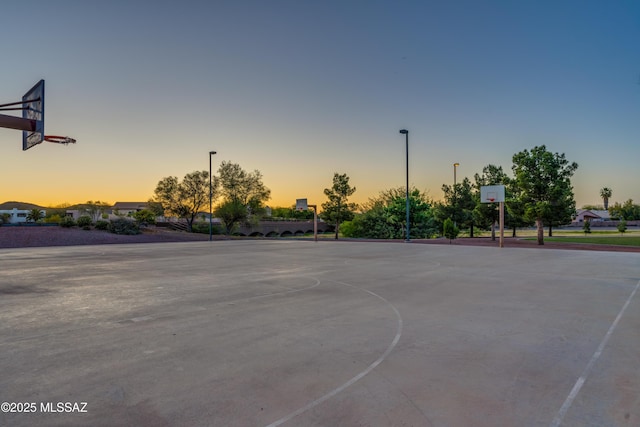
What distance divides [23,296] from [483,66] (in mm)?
26208

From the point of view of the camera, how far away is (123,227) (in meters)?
37.7

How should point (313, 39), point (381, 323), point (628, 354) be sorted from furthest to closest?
point (313, 39)
point (381, 323)
point (628, 354)

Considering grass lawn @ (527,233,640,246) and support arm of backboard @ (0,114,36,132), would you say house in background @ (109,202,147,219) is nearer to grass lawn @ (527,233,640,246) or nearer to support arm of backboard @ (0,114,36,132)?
support arm of backboard @ (0,114,36,132)

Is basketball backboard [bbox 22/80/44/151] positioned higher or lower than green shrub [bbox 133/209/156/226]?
higher

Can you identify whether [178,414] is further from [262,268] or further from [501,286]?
[262,268]

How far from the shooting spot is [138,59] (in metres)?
22.7

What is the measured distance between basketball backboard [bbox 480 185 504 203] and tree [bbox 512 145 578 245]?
139cm

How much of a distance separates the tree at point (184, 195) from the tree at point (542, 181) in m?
42.5

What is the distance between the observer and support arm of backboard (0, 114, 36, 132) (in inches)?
426

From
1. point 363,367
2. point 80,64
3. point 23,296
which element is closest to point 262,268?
point 23,296

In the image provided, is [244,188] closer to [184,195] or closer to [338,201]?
[184,195]

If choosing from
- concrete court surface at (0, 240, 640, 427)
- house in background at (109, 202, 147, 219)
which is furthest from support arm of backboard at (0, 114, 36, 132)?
house in background at (109, 202, 147, 219)

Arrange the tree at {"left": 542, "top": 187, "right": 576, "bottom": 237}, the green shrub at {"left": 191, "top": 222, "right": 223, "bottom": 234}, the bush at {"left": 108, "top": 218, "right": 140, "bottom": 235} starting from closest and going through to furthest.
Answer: the tree at {"left": 542, "top": 187, "right": 576, "bottom": 237}, the bush at {"left": 108, "top": 218, "right": 140, "bottom": 235}, the green shrub at {"left": 191, "top": 222, "right": 223, "bottom": 234}

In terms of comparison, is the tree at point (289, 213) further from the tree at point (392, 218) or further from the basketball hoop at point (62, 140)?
the basketball hoop at point (62, 140)
